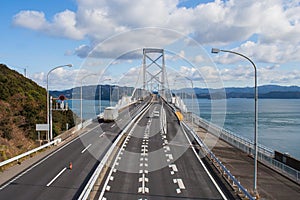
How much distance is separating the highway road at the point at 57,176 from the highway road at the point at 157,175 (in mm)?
1401

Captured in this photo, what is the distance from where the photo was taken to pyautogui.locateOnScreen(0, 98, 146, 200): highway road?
580 inches

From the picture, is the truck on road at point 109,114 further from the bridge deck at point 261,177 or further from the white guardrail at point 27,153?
the bridge deck at point 261,177

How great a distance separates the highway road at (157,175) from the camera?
1502 cm

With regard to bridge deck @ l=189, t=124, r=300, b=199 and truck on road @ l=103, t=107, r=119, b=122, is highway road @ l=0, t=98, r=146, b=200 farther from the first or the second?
truck on road @ l=103, t=107, r=119, b=122

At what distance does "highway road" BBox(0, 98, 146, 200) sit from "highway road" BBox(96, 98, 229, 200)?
1.40 metres

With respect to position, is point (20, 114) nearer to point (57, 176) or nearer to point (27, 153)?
point (27, 153)

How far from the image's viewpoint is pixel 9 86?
172ft

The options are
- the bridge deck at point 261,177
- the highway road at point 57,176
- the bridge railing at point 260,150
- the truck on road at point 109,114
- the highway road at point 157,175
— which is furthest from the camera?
the truck on road at point 109,114

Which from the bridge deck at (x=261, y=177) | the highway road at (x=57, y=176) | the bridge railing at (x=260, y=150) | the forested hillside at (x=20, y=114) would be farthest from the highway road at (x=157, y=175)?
the forested hillside at (x=20, y=114)

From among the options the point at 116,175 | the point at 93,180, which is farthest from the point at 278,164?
the point at 93,180

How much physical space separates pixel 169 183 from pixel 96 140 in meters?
16.7

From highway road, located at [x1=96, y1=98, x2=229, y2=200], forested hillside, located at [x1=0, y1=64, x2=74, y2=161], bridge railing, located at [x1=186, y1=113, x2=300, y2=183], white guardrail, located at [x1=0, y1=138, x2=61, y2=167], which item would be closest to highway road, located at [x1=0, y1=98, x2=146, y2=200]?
white guardrail, located at [x1=0, y1=138, x2=61, y2=167]

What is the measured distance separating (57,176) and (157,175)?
538cm

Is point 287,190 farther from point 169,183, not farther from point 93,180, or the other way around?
point 93,180
